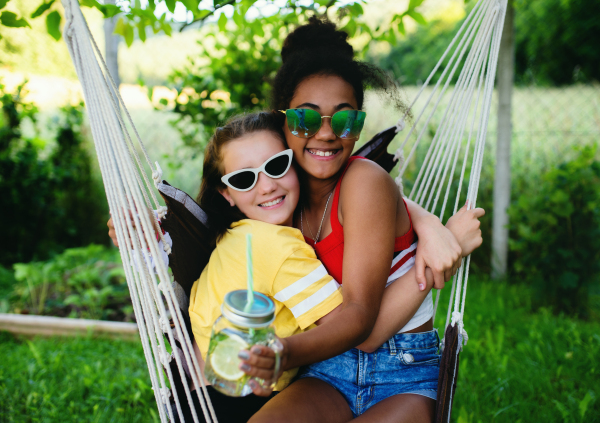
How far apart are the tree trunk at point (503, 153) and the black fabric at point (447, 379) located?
1.97 m

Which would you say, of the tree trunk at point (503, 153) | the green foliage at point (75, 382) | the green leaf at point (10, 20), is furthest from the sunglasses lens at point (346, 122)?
the tree trunk at point (503, 153)

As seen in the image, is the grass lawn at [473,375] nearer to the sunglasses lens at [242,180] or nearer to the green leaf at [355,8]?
the sunglasses lens at [242,180]

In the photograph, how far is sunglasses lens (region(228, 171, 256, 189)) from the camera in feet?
4.42

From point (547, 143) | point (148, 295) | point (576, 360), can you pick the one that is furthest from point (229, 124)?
point (547, 143)

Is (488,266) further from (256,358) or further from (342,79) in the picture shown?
(256,358)

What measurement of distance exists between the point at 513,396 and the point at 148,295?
1608mm

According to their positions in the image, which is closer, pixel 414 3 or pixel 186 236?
pixel 186 236

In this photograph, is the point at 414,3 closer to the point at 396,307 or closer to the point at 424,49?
the point at 396,307

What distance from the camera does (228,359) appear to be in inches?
30.6

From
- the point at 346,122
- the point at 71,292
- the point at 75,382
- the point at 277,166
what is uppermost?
the point at 346,122

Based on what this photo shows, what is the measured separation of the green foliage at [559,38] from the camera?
32.6 ft

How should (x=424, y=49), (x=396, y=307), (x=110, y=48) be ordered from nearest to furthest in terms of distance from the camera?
1. (x=396, y=307)
2. (x=110, y=48)
3. (x=424, y=49)

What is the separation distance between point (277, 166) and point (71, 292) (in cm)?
253

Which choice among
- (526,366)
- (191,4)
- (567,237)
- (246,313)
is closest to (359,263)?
(246,313)
